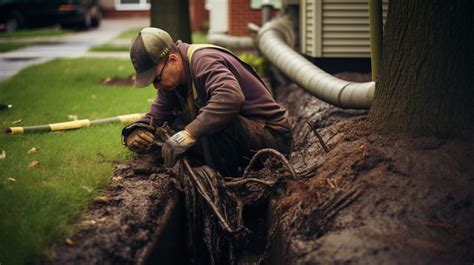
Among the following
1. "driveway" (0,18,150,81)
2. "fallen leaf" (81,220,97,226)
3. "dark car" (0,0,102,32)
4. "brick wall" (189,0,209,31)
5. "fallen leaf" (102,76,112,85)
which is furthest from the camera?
"brick wall" (189,0,209,31)

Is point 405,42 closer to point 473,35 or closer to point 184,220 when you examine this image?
point 473,35

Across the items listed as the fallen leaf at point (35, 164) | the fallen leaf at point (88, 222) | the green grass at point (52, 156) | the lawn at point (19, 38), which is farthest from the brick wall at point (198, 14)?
the fallen leaf at point (88, 222)

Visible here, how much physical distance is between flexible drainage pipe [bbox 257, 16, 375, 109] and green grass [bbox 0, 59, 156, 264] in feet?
6.39

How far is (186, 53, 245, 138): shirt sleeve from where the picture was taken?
503 centimetres

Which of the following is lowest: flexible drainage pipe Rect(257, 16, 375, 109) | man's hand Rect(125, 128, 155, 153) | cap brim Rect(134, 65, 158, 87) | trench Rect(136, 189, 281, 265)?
trench Rect(136, 189, 281, 265)

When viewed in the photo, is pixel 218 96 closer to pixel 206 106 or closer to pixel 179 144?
pixel 206 106

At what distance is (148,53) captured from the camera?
207 inches

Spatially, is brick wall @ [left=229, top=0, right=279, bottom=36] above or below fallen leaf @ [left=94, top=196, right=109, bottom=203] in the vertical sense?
above

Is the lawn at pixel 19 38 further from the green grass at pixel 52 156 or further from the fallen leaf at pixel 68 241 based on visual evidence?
the fallen leaf at pixel 68 241

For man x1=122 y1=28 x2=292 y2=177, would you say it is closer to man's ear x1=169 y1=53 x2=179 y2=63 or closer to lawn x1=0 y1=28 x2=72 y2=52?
man's ear x1=169 y1=53 x2=179 y2=63

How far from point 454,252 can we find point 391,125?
1.63 metres

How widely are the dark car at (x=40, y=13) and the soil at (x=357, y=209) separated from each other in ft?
63.8

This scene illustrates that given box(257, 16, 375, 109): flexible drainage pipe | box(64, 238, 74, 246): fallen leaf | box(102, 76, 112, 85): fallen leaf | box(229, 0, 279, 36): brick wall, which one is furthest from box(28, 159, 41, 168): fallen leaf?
box(229, 0, 279, 36): brick wall

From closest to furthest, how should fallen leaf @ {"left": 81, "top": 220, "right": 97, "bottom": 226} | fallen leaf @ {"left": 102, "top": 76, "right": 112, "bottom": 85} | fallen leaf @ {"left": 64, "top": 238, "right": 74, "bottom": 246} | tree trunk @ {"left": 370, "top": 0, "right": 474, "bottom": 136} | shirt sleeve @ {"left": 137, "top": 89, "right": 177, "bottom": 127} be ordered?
fallen leaf @ {"left": 64, "top": 238, "right": 74, "bottom": 246} < fallen leaf @ {"left": 81, "top": 220, "right": 97, "bottom": 226} < tree trunk @ {"left": 370, "top": 0, "right": 474, "bottom": 136} < shirt sleeve @ {"left": 137, "top": 89, "right": 177, "bottom": 127} < fallen leaf @ {"left": 102, "top": 76, "right": 112, "bottom": 85}
